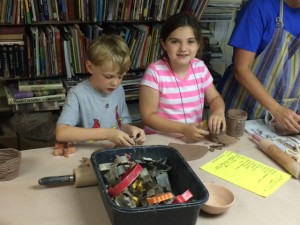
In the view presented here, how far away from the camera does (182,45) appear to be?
1585 mm

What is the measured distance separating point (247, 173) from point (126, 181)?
19.6 inches

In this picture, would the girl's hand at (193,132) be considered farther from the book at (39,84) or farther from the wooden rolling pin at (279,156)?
the book at (39,84)

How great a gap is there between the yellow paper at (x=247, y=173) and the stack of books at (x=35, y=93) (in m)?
1.55

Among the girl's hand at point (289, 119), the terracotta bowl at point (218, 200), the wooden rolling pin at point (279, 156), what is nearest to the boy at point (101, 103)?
the terracotta bowl at point (218, 200)

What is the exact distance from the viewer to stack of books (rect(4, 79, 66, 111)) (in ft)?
8.18

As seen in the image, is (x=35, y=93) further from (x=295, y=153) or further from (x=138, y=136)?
(x=295, y=153)

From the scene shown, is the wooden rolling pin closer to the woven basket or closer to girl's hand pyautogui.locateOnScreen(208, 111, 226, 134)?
girl's hand pyautogui.locateOnScreen(208, 111, 226, 134)

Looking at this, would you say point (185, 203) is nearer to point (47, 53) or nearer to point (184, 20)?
point (184, 20)

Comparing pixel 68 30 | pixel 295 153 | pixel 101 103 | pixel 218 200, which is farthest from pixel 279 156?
pixel 68 30

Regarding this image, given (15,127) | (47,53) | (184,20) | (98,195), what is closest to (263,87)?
(184,20)

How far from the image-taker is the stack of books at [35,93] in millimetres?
2494

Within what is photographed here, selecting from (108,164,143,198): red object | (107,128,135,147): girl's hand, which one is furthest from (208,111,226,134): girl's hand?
(108,164,143,198): red object

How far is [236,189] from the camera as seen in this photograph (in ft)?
3.84

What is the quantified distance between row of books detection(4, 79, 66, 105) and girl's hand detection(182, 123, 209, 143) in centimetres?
137
